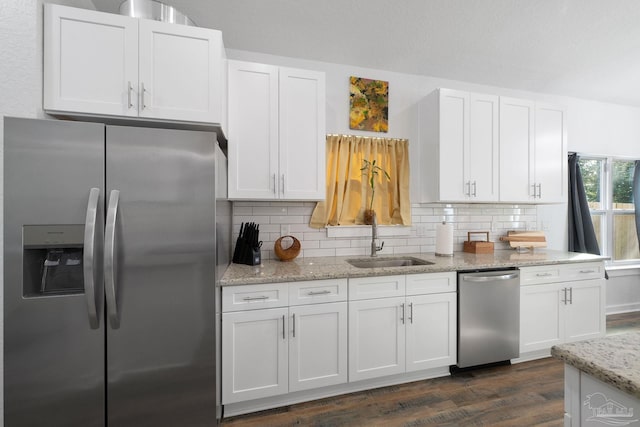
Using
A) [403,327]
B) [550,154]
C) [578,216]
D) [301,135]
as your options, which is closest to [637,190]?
[578,216]

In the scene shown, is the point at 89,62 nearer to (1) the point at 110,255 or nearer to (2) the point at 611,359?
(1) the point at 110,255

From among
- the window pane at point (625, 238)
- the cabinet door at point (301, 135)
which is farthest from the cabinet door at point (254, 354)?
the window pane at point (625, 238)

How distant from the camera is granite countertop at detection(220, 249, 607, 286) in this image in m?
1.89

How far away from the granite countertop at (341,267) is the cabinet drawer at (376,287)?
5 centimetres

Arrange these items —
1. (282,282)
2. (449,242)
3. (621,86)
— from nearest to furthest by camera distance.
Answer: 1. (282,282)
2. (449,242)
3. (621,86)

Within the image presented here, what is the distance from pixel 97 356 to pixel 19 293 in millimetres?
467

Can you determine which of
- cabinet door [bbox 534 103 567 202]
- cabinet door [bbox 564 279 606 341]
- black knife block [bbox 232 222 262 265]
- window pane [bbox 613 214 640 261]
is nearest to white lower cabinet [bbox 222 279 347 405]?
black knife block [bbox 232 222 262 265]

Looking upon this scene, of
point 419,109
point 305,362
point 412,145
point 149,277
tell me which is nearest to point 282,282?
point 305,362

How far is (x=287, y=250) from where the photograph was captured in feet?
8.13

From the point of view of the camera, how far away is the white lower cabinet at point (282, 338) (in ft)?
5.99

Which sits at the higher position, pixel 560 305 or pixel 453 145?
pixel 453 145

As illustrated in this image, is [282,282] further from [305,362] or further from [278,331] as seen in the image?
[305,362]

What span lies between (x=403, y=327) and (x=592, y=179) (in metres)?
3.66

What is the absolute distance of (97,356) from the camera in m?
1.44
